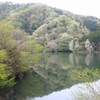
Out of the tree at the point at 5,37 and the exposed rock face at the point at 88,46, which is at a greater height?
the tree at the point at 5,37

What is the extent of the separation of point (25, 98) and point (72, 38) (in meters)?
73.5

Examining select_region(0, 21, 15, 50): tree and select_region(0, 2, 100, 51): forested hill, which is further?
select_region(0, 2, 100, 51): forested hill

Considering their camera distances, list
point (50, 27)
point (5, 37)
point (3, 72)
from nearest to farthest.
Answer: point (3, 72), point (5, 37), point (50, 27)

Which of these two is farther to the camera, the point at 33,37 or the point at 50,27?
the point at 50,27

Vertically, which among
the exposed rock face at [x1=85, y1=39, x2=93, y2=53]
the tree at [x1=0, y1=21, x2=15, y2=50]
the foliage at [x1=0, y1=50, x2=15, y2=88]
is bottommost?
the exposed rock face at [x1=85, y1=39, x2=93, y2=53]

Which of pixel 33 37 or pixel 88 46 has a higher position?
pixel 33 37

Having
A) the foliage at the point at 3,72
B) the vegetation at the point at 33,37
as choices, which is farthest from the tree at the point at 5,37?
the foliage at the point at 3,72

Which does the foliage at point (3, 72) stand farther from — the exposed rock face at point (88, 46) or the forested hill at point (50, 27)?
the forested hill at point (50, 27)

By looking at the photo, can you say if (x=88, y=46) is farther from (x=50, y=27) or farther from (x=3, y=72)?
(x=3, y=72)

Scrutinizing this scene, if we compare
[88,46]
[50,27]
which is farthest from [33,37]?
[50,27]

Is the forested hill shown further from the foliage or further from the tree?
the foliage

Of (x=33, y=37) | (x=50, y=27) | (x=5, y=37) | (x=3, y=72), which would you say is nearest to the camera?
(x=3, y=72)

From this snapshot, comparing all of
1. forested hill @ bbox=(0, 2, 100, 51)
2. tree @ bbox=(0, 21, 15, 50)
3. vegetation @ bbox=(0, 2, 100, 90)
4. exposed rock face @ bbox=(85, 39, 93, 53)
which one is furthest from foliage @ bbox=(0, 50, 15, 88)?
forested hill @ bbox=(0, 2, 100, 51)

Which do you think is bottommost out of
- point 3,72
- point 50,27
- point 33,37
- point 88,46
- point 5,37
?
point 88,46
